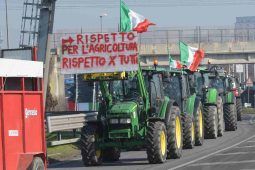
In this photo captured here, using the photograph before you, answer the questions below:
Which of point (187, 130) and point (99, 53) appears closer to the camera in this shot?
point (99, 53)

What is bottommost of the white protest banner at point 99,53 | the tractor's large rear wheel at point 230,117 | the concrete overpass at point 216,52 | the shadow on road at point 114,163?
the shadow on road at point 114,163

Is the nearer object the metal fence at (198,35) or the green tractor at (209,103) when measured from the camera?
the green tractor at (209,103)

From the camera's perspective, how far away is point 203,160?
20.2 m

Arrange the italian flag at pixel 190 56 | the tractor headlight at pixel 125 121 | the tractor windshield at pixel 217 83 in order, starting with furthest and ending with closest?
the tractor windshield at pixel 217 83, the italian flag at pixel 190 56, the tractor headlight at pixel 125 121

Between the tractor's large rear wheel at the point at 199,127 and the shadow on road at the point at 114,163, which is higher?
the tractor's large rear wheel at the point at 199,127

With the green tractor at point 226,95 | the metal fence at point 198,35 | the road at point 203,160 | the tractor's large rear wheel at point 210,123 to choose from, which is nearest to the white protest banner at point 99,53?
the road at point 203,160

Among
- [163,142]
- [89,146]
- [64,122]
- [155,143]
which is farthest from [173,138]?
[64,122]

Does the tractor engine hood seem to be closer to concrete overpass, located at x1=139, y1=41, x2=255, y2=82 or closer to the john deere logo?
the john deere logo

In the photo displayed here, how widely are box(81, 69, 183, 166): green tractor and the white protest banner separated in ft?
1.13

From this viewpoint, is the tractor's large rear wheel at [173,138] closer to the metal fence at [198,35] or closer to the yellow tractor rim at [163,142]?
the yellow tractor rim at [163,142]

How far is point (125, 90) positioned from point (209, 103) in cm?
880

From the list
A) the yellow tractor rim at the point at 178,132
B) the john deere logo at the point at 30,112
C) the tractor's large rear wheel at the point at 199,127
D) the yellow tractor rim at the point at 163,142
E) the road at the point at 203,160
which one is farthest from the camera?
the tractor's large rear wheel at the point at 199,127

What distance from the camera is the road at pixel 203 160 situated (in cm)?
1877

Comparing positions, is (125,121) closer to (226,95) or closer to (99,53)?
(99,53)
